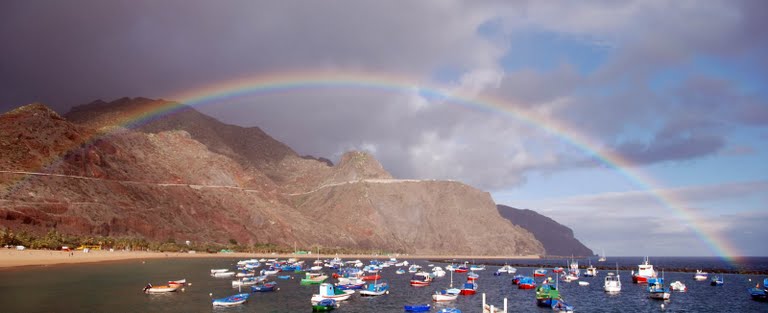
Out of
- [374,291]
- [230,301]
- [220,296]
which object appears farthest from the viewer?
[374,291]

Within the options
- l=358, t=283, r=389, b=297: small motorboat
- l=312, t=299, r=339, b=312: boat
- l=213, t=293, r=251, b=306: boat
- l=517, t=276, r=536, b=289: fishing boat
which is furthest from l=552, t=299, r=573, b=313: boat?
l=213, t=293, r=251, b=306: boat

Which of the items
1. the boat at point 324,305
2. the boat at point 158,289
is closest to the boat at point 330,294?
the boat at point 324,305

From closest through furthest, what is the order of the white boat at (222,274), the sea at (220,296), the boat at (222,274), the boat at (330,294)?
the sea at (220,296)
the boat at (330,294)
the boat at (222,274)
the white boat at (222,274)

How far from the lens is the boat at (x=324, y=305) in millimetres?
60438

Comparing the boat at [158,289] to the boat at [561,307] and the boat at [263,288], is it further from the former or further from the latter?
the boat at [561,307]

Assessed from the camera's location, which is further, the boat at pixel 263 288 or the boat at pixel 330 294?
the boat at pixel 263 288

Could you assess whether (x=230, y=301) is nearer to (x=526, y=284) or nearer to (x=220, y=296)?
(x=220, y=296)

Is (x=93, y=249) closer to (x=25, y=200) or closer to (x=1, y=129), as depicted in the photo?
(x=25, y=200)

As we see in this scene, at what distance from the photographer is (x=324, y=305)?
6150 centimetres

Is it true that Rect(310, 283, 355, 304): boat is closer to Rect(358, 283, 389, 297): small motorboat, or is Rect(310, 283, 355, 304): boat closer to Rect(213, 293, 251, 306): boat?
Rect(358, 283, 389, 297): small motorboat

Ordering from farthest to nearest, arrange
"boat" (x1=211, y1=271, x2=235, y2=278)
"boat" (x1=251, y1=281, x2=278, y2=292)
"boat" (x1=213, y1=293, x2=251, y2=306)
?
"boat" (x1=211, y1=271, x2=235, y2=278)
"boat" (x1=251, y1=281, x2=278, y2=292)
"boat" (x1=213, y1=293, x2=251, y2=306)

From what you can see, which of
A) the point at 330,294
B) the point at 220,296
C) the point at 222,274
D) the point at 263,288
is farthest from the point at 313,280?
the point at 330,294

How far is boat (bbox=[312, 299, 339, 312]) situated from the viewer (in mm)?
60438

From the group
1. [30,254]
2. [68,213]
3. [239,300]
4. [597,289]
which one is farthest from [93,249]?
[597,289]
